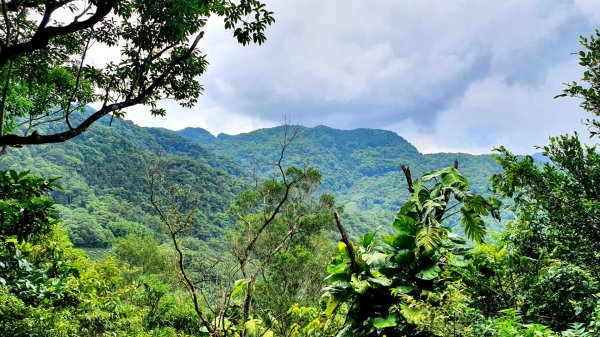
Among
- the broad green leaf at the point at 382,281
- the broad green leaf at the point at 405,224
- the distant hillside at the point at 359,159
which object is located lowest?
the broad green leaf at the point at 382,281

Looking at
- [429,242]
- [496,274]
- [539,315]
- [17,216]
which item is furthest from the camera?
[496,274]

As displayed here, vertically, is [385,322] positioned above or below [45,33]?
below

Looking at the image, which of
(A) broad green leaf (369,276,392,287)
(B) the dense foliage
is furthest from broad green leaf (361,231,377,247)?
(A) broad green leaf (369,276,392,287)

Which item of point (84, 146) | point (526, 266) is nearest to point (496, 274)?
point (526, 266)

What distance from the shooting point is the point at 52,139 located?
316 cm

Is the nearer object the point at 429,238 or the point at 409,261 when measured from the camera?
Result: the point at 429,238

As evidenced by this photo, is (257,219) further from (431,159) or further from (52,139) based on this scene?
(431,159)

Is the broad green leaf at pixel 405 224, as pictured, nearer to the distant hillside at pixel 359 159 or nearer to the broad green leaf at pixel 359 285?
the broad green leaf at pixel 359 285

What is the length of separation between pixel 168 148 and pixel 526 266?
106m

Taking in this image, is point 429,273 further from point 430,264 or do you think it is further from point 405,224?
point 405,224

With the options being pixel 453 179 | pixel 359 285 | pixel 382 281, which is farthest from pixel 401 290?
pixel 453 179

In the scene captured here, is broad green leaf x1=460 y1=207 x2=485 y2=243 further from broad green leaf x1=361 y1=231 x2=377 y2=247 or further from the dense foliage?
broad green leaf x1=361 y1=231 x2=377 y2=247

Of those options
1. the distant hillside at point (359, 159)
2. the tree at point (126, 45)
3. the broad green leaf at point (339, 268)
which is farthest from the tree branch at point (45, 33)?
the distant hillside at point (359, 159)

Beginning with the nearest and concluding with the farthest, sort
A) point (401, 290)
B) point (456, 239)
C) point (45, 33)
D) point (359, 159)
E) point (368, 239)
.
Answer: point (401, 290) → point (456, 239) → point (368, 239) → point (45, 33) → point (359, 159)
